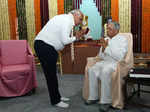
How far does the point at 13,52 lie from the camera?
365 centimetres

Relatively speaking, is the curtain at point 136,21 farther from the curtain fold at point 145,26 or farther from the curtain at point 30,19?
the curtain at point 30,19

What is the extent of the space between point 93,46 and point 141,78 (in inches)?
85.0

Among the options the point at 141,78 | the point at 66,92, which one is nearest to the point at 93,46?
Result: the point at 66,92

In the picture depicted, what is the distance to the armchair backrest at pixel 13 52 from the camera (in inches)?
141

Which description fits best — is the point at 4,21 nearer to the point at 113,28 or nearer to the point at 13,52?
the point at 13,52

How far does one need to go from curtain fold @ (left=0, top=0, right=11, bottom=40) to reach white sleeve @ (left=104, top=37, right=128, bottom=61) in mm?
3352

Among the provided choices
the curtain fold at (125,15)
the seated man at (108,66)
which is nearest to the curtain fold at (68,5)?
the curtain fold at (125,15)

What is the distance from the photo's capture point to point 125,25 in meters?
4.77

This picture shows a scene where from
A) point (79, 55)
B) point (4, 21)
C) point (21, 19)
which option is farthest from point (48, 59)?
point (4, 21)

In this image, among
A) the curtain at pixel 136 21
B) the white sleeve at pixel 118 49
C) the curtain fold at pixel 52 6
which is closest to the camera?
the white sleeve at pixel 118 49

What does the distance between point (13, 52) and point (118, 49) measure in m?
1.88

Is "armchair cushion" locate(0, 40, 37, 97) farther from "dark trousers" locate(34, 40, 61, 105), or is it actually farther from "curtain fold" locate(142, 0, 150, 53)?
"curtain fold" locate(142, 0, 150, 53)

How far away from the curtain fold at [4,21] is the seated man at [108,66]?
3241 millimetres

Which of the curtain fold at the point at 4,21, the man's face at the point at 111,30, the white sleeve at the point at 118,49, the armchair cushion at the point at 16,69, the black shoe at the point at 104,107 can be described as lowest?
the black shoe at the point at 104,107
